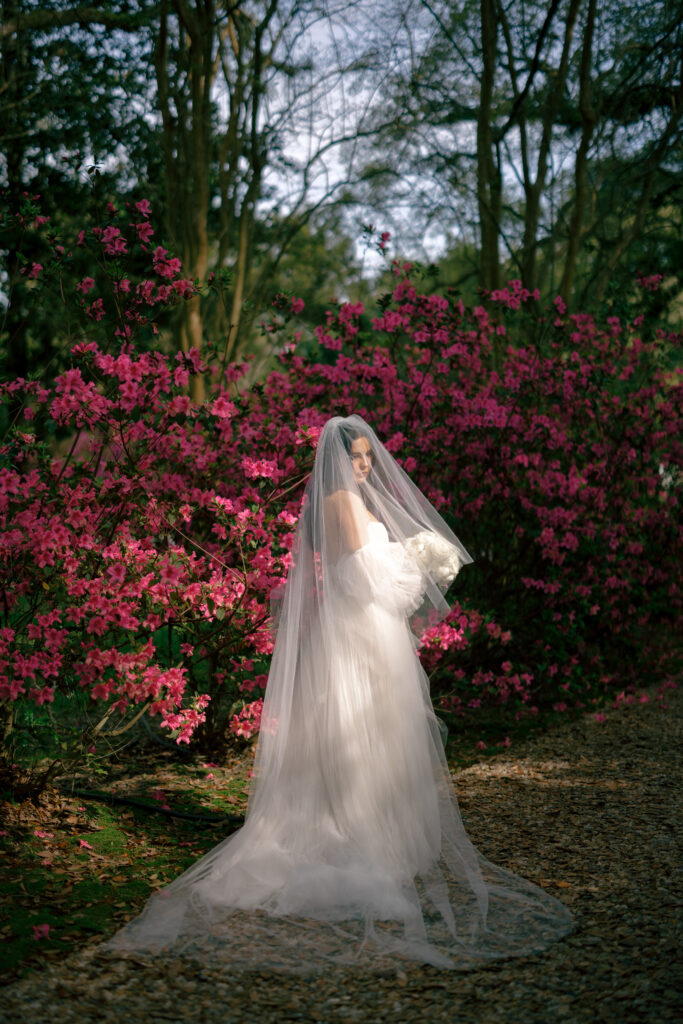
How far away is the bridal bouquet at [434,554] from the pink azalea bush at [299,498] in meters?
0.61

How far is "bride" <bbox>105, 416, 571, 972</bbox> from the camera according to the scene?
136 inches

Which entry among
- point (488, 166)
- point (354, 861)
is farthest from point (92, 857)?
point (488, 166)

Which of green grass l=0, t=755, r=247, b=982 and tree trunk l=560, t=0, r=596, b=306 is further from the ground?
tree trunk l=560, t=0, r=596, b=306

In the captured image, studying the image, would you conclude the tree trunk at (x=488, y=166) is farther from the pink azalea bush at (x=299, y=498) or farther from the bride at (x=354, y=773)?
the bride at (x=354, y=773)

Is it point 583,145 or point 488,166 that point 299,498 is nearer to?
point 488,166

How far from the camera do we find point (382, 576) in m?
4.16

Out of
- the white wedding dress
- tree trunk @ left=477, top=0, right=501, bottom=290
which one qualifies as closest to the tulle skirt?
the white wedding dress

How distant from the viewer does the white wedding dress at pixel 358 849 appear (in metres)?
3.25

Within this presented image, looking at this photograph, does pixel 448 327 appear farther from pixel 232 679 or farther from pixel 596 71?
pixel 596 71

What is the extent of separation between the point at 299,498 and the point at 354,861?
2372 millimetres

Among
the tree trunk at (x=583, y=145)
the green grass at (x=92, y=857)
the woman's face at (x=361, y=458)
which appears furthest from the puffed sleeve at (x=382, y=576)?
the tree trunk at (x=583, y=145)

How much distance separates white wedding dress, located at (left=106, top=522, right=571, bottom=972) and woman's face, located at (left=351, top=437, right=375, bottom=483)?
0.24 meters

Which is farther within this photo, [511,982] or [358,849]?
[358,849]

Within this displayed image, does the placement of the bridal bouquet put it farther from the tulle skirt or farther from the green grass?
the green grass
